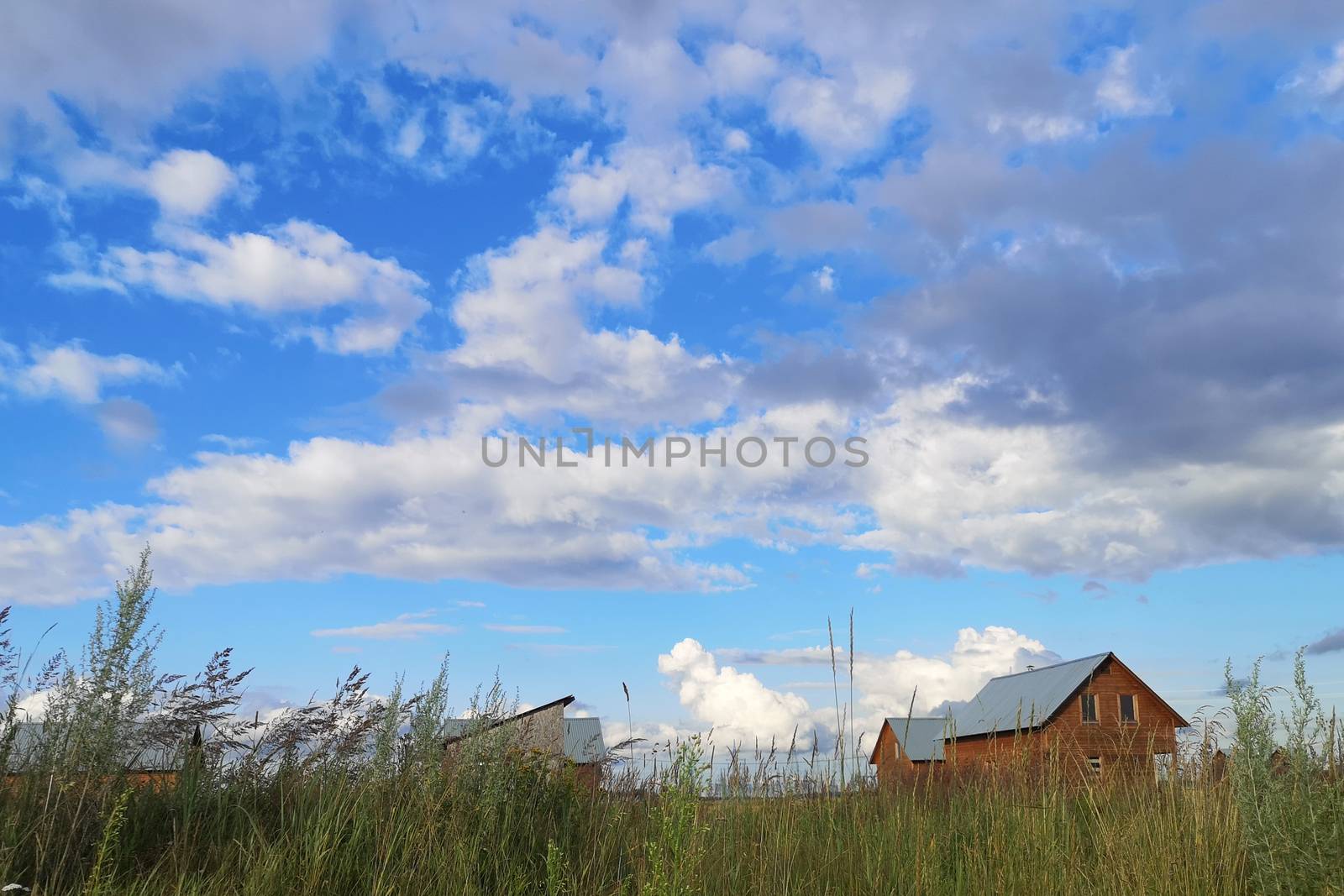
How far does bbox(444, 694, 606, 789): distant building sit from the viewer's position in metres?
6.66

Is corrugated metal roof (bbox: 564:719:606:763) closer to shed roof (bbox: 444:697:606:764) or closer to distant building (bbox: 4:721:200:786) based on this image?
shed roof (bbox: 444:697:606:764)

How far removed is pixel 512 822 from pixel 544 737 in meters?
2.10

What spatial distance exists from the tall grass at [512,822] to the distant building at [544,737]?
0.38 feet

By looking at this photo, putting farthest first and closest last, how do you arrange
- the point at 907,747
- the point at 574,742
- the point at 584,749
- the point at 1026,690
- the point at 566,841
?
1. the point at 1026,690
2. the point at 907,747
3. the point at 574,742
4. the point at 584,749
5. the point at 566,841

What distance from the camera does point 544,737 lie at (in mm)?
8047

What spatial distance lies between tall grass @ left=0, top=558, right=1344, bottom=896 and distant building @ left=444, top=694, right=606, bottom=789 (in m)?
0.12

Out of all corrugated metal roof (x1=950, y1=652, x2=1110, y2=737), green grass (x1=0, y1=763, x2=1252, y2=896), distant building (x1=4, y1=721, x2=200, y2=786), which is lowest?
green grass (x1=0, y1=763, x2=1252, y2=896)

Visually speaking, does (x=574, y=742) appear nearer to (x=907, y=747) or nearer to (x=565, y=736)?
(x=565, y=736)

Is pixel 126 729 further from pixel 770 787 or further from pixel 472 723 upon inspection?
pixel 770 787

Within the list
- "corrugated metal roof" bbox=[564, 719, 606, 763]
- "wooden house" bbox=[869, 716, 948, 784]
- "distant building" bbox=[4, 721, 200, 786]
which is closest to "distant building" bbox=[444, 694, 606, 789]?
"corrugated metal roof" bbox=[564, 719, 606, 763]

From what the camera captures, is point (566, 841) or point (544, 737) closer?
point (566, 841)

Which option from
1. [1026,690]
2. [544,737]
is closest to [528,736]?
[544,737]

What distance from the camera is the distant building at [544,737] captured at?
6.66 metres

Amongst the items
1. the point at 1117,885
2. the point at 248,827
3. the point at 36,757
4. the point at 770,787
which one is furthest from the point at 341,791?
the point at 1117,885
